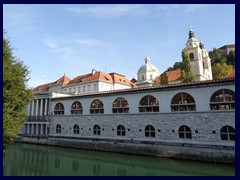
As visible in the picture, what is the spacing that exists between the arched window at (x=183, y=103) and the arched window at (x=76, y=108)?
1160 cm

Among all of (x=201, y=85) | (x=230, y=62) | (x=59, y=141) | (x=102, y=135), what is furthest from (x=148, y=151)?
(x=230, y=62)

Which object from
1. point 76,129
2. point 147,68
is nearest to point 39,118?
point 76,129

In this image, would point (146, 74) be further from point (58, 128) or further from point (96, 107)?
point (96, 107)

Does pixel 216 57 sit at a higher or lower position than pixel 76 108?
higher

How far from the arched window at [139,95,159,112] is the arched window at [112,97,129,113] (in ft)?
5.64

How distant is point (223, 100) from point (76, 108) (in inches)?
646

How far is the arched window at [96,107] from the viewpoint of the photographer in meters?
22.3

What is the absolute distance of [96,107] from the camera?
2264 centimetres

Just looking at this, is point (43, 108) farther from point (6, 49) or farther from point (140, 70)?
point (140, 70)

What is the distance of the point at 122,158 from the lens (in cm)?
1733

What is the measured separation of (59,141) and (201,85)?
1823 centimetres

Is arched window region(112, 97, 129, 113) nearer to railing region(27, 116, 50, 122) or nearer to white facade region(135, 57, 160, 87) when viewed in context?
railing region(27, 116, 50, 122)

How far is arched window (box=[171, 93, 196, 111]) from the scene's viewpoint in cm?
1705

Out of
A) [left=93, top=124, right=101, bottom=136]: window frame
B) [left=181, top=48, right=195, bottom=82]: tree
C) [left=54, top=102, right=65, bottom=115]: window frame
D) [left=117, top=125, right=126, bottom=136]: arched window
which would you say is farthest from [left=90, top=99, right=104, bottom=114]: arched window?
[left=181, top=48, right=195, bottom=82]: tree
